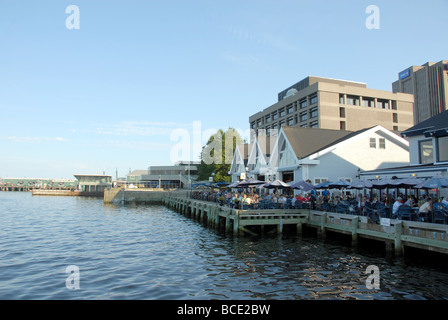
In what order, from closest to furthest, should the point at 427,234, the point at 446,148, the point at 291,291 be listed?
the point at 291,291 < the point at 427,234 < the point at 446,148

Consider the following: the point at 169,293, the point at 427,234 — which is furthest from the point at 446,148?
the point at 169,293

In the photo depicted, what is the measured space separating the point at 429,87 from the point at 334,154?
158898 mm

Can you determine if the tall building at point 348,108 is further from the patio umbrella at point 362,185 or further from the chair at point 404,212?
the chair at point 404,212

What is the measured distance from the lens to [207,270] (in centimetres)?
1366

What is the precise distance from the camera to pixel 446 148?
21.6 metres

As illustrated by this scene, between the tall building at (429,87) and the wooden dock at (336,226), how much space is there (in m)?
160

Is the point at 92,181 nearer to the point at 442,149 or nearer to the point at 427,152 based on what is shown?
the point at 427,152

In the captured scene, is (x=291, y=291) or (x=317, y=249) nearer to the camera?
(x=291, y=291)

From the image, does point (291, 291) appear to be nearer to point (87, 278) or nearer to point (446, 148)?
point (87, 278)

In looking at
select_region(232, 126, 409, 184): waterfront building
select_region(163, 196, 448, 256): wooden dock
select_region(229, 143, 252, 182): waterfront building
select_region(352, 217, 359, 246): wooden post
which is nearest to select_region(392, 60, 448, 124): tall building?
select_region(229, 143, 252, 182): waterfront building

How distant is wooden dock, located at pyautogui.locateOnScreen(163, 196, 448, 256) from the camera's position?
13659 mm

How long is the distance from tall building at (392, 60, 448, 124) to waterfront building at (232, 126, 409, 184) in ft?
474

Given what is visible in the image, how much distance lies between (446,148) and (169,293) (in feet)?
67.0
